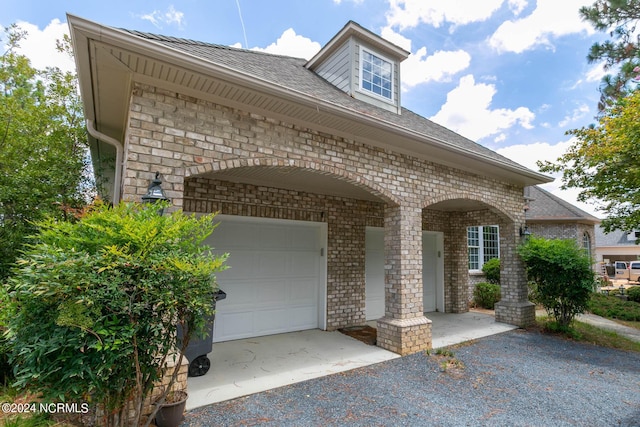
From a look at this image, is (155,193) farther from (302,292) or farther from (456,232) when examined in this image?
(456,232)

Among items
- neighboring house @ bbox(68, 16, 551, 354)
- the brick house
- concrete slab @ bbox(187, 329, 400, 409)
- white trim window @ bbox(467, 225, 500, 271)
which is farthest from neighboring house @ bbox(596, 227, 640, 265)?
concrete slab @ bbox(187, 329, 400, 409)

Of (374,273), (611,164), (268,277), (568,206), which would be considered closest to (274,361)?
(268,277)

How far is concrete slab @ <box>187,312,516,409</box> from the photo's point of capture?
13.7 ft

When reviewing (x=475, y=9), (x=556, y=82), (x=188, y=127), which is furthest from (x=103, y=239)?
(x=556, y=82)

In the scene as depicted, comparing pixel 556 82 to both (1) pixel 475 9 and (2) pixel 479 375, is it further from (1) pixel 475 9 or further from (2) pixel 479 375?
(2) pixel 479 375

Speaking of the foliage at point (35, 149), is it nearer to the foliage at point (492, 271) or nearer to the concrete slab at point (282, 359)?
the concrete slab at point (282, 359)

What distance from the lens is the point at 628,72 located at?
10.2 metres

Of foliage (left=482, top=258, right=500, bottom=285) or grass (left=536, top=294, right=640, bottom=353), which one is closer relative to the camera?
grass (left=536, top=294, right=640, bottom=353)

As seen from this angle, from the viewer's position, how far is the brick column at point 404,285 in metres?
5.60

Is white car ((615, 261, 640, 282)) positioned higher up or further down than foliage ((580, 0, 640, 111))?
further down

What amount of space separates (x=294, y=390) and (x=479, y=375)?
276 centimetres

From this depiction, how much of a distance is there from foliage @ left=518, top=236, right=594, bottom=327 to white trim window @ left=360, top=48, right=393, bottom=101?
16.6 ft

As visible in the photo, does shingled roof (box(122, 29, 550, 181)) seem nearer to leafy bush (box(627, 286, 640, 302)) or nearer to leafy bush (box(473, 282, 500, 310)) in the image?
leafy bush (box(473, 282, 500, 310))

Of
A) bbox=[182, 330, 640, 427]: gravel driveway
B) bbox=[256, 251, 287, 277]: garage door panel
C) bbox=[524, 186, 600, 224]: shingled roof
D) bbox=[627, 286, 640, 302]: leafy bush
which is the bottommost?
bbox=[182, 330, 640, 427]: gravel driveway
